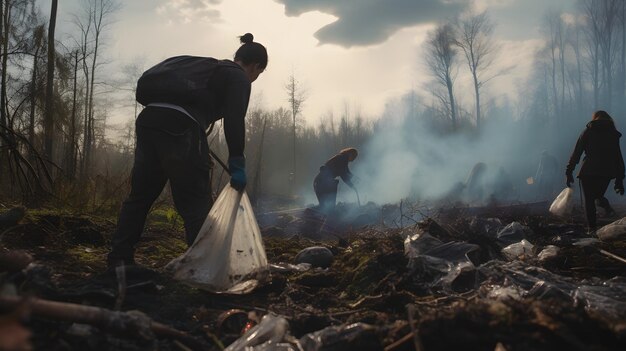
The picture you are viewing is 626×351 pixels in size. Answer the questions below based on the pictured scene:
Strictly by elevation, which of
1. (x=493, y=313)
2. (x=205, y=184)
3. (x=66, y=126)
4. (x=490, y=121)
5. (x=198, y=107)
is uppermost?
(x=490, y=121)

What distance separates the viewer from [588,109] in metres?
31.1

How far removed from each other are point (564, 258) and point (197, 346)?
3.03 meters

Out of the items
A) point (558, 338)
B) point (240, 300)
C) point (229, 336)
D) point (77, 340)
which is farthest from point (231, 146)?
point (558, 338)

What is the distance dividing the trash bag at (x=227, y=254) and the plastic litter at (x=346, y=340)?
921mm

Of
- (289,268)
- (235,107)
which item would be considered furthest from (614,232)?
(235,107)

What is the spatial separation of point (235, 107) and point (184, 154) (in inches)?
17.9

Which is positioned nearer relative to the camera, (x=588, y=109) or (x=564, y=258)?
(x=564, y=258)

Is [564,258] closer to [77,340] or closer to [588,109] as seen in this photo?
[77,340]

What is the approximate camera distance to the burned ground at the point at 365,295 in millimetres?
1298

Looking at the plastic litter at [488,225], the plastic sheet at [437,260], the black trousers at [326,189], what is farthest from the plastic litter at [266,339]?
the black trousers at [326,189]

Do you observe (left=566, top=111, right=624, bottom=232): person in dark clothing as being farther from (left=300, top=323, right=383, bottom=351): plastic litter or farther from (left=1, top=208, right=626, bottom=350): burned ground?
(left=300, top=323, right=383, bottom=351): plastic litter

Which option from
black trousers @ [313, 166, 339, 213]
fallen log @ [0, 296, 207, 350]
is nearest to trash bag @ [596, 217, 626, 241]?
fallen log @ [0, 296, 207, 350]

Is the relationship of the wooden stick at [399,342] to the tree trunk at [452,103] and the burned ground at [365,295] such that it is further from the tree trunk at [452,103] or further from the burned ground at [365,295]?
the tree trunk at [452,103]

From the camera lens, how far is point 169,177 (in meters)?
2.62
